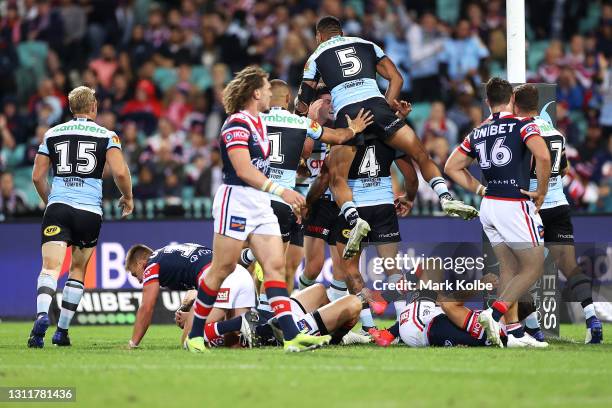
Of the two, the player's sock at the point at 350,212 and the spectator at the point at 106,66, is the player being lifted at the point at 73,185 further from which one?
the spectator at the point at 106,66

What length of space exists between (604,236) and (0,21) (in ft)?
43.7

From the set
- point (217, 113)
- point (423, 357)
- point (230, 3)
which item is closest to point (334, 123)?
point (423, 357)

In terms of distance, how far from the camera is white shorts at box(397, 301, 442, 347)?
11273 millimetres

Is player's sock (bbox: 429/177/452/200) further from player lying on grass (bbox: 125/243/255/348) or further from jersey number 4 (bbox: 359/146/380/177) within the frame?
player lying on grass (bbox: 125/243/255/348)

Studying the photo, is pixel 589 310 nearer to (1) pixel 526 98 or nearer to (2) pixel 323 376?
(1) pixel 526 98

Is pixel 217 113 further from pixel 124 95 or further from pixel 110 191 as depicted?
pixel 110 191

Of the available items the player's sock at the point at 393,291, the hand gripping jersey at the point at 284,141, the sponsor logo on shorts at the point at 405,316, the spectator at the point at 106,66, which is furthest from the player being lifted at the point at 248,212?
the spectator at the point at 106,66

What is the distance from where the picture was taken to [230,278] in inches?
456

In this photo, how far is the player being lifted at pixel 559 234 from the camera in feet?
39.2

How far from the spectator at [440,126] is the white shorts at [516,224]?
7964 millimetres

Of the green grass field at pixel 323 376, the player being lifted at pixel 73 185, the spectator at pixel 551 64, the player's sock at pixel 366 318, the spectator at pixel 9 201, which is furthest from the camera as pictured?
the spectator at pixel 551 64

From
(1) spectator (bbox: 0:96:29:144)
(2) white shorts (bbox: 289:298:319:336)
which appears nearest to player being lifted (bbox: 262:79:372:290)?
(2) white shorts (bbox: 289:298:319:336)

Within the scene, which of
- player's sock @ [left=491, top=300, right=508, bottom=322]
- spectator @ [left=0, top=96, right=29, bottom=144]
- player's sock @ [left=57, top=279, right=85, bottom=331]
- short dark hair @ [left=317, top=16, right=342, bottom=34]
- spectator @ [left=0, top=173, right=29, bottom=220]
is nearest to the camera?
player's sock @ [left=491, top=300, right=508, bottom=322]

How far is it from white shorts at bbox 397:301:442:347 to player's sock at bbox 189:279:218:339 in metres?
2.02
